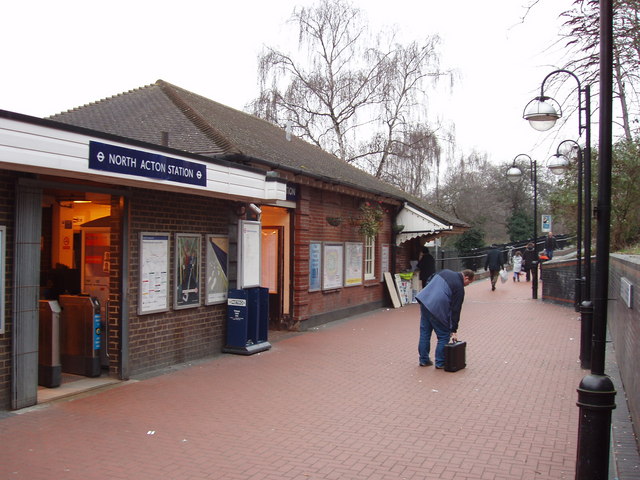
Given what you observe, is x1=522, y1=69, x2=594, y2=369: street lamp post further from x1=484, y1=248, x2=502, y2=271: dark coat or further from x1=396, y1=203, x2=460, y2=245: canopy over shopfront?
x1=484, y1=248, x2=502, y2=271: dark coat

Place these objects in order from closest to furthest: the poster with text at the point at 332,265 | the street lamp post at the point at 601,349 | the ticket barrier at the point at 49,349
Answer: the street lamp post at the point at 601,349 < the ticket barrier at the point at 49,349 < the poster with text at the point at 332,265

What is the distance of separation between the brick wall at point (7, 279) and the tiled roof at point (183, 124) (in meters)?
3.92

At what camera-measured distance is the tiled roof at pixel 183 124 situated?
10.6 meters

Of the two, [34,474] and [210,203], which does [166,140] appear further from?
[34,474]

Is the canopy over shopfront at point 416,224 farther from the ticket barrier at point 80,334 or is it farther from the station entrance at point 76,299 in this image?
the ticket barrier at point 80,334

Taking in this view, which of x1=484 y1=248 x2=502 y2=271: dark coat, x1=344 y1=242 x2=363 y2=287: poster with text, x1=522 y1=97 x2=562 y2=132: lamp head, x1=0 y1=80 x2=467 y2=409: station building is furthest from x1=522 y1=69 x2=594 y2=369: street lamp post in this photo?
x1=484 y1=248 x2=502 y2=271: dark coat

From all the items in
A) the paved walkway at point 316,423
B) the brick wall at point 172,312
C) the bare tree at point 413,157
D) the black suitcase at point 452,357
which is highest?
the bare tree at point 413,157

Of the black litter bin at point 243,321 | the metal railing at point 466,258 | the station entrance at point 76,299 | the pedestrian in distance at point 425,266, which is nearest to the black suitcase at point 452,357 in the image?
the black litter bin at point 243,321

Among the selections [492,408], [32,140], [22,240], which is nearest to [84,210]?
[22,240]

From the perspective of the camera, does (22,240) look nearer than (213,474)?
No

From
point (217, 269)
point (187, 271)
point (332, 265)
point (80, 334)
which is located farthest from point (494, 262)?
point (80, 334)

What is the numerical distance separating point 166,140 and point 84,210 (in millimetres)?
1690

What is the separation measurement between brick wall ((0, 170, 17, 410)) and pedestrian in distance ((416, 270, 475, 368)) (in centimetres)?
545

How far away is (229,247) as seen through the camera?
10.2 m
